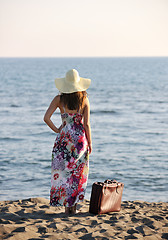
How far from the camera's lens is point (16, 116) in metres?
20.4

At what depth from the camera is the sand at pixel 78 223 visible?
4730 millimetres

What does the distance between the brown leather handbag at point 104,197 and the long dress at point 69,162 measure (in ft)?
0.80

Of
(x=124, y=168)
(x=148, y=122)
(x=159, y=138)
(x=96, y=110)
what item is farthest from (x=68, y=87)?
(x=96, y=110)

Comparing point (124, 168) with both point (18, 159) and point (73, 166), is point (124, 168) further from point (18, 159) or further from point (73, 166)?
point (73, 166)

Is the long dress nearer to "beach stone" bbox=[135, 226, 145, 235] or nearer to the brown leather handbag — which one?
the brown leather handbag

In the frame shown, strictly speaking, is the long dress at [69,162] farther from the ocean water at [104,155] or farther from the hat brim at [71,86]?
the ocean water at [104,155]

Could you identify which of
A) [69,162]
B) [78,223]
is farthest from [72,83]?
[78,223]

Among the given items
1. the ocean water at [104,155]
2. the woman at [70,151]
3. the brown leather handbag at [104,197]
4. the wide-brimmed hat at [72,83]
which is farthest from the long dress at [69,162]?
the ocean water at [104,155]

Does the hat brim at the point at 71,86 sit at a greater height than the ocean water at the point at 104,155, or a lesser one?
greater

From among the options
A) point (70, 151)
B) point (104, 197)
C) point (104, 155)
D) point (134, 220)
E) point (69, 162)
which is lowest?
point (104, 155)

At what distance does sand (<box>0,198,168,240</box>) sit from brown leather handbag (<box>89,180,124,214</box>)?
0.32ft

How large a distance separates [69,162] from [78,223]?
869 mm

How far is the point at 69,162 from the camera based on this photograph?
5.69 meters

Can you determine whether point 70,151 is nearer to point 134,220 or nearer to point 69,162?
point 69,162
